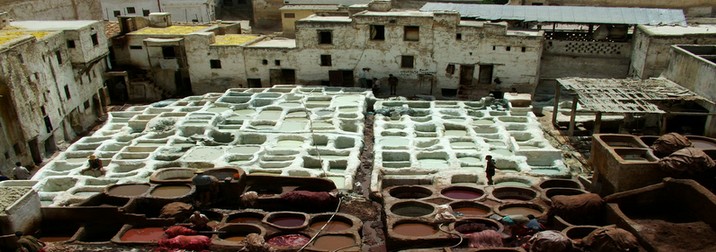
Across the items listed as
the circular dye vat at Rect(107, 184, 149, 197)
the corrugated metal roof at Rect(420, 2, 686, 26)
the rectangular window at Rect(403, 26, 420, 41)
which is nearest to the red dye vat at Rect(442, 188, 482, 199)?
the circular dye vat at Rect(107, 184, 149, 197)

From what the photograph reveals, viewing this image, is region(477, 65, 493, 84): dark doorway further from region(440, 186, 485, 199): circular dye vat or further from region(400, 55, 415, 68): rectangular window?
region(440, 186, 485, 199): circular dye vat

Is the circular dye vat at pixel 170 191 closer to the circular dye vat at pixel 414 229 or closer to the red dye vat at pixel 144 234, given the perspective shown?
the red dye vat at pixel 144 234

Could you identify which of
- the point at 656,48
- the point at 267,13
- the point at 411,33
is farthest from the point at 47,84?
the point at 656,48

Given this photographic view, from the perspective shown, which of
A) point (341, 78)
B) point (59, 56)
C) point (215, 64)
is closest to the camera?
point (59, 56)

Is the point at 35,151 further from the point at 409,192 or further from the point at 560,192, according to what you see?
the point at 560,192

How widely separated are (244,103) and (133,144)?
6.52m

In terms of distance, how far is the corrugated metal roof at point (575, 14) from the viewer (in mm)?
29469

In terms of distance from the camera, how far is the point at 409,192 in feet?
61.7

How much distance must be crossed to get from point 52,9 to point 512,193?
128 feet

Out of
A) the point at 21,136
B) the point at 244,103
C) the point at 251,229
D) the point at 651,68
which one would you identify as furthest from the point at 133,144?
the point at 651,68

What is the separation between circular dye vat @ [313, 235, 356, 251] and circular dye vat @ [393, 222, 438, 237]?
1411mm

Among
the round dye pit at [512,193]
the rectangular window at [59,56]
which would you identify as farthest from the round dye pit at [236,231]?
the rectangular window at [59,56]

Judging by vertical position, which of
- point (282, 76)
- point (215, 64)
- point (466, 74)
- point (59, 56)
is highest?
point (59, 56)

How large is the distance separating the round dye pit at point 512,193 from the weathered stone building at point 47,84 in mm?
19202
